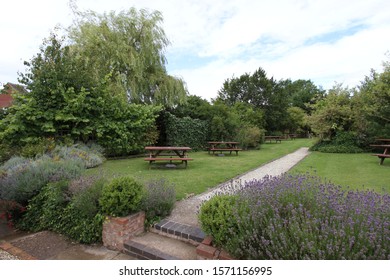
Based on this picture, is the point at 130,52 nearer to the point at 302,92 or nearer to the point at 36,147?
the point at 36,147

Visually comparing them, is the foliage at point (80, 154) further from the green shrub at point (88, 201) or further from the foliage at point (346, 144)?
the foliage at point (346, 144)

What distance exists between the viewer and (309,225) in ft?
6.56

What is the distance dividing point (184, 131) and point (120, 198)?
37.4ft

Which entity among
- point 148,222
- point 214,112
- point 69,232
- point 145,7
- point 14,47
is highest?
point 145,7

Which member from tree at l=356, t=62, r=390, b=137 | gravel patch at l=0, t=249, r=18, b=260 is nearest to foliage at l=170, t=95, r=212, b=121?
tree at l=356, t=62, r=390, b=137

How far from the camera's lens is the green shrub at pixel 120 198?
10.5ft

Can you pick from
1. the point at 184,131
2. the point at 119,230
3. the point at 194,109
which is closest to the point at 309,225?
the point at 119,230

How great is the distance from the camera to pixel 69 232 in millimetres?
3678

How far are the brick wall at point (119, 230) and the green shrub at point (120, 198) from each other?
4.1 inches

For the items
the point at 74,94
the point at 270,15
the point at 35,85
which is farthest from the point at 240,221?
the point at 35,85

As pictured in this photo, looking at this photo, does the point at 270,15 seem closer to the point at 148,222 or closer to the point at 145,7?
the point at 148,222

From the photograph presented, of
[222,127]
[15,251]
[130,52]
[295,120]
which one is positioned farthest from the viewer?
[295,120]

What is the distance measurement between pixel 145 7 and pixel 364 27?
491 inches

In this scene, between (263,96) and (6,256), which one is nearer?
(6,256)
